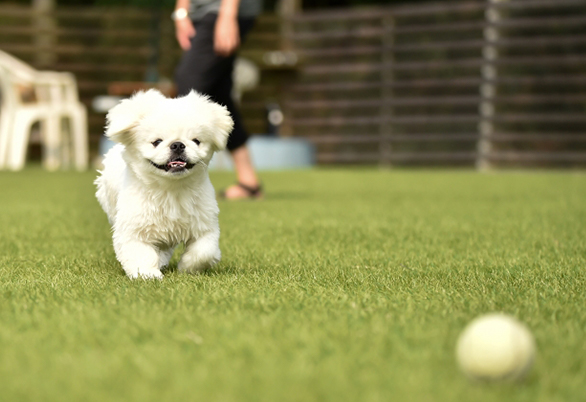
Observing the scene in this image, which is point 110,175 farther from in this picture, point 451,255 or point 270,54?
point 270,54

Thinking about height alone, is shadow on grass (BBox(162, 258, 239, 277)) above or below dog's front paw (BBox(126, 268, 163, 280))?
below

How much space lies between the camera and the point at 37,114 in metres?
9.38

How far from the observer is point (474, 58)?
11000mm

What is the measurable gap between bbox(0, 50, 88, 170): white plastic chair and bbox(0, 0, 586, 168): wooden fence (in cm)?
197

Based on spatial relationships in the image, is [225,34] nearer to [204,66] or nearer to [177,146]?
[204,66]

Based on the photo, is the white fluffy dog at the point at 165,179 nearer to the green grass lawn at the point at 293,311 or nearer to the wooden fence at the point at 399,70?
the green grass lawn at the point at 293,311

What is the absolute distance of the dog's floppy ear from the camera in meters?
2.48

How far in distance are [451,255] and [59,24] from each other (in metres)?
10.2

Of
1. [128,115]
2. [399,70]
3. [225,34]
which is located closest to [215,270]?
[128,115]

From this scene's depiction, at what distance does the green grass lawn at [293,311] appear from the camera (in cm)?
139

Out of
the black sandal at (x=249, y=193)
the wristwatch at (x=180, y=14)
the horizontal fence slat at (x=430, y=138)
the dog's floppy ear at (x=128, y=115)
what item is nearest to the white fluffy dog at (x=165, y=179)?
the dog's floppy ear at (x=128, y=115)

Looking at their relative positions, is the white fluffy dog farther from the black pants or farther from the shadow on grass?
the black pants

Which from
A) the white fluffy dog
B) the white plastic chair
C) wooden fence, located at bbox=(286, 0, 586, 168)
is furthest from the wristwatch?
wooden fence, located at bbox=(286, 0, 586, 168)

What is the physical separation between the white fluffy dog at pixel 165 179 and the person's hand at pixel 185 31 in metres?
2.05
